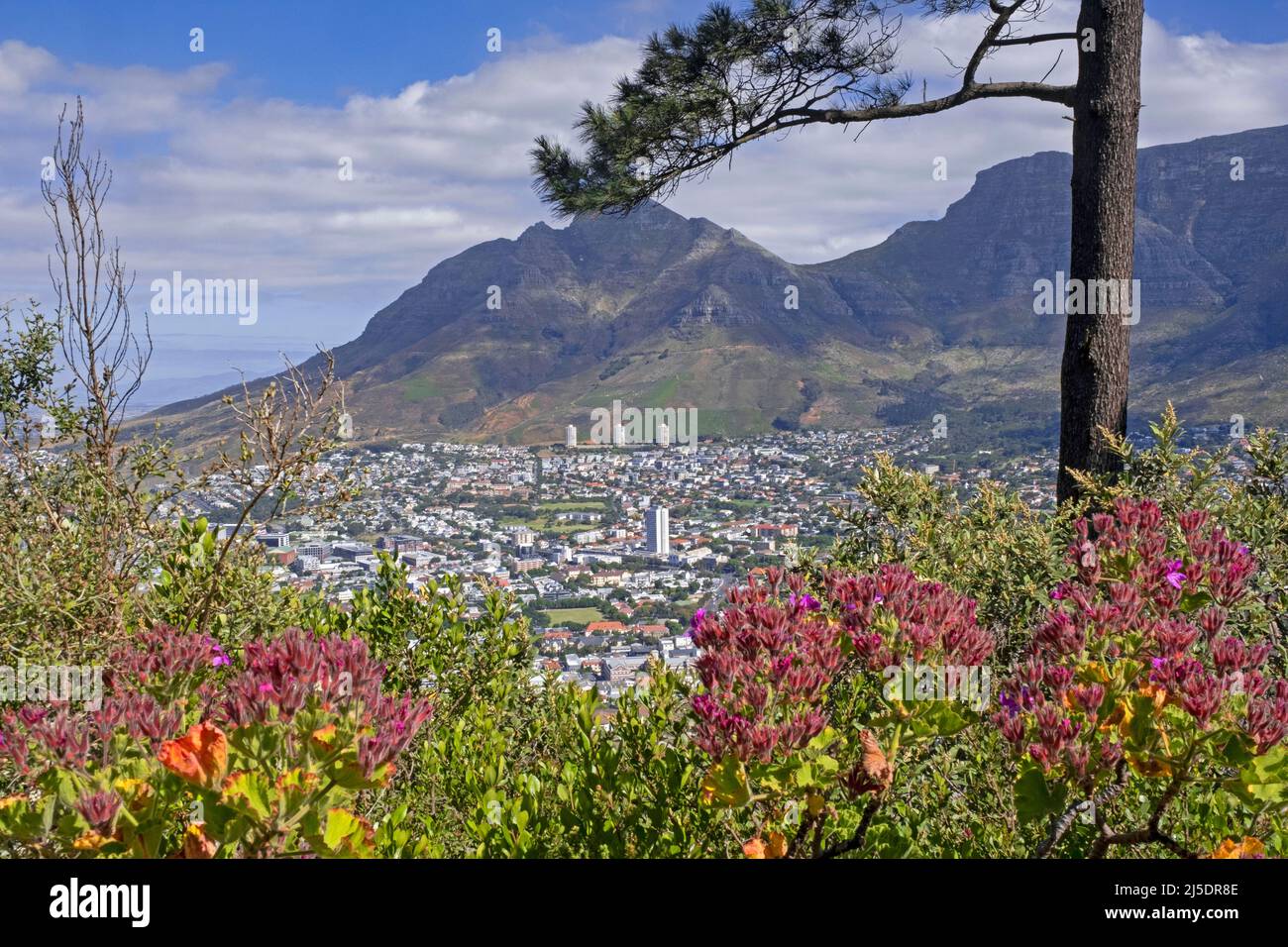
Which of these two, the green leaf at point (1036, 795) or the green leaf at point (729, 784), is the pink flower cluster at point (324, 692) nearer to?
the green leaf at point (729, 784)

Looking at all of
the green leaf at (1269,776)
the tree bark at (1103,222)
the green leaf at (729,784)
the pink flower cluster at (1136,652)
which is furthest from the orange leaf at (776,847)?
the tree bark at (1103,222)

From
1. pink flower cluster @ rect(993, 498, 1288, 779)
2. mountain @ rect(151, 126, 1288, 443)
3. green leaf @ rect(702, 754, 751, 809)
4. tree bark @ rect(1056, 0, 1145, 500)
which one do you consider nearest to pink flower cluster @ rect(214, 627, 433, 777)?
green leaf @ rect(702, 754, 751, 809)

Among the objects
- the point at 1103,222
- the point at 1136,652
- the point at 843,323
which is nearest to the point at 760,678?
the point at 1136,652

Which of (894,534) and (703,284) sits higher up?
(703,284)

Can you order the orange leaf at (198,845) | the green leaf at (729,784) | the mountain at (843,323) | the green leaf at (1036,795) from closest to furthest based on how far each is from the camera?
the orange leaf at (198,845) < the green leaf at (729,784) < the green leaf at (1036,795) < the mountain at (843,323)

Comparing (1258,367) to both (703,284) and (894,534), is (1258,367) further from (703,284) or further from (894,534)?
(703,284)
